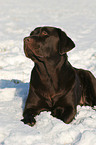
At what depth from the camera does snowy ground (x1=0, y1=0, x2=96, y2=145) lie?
9.89ft

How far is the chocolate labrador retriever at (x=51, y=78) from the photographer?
3527 mm

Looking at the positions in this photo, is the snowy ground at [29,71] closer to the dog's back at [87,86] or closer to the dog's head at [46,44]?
the dog's back at [87,86]

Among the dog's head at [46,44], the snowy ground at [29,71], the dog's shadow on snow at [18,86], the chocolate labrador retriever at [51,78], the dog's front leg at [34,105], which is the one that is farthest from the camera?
the dog's shadow on snow at [18,86]

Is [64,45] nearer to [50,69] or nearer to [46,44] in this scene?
[46,44]

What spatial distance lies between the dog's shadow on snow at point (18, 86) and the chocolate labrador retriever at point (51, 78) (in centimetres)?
54

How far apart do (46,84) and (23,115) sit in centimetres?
54

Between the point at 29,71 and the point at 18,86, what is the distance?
121cm

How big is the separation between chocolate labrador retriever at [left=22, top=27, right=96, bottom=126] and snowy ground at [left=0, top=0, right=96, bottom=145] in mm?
156

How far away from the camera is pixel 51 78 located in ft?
12.2

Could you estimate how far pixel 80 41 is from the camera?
10.1m

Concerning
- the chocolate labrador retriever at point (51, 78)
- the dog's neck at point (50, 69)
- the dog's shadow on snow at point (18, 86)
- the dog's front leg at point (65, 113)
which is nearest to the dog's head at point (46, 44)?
the chocolate labrador retriever at point (51, 78)

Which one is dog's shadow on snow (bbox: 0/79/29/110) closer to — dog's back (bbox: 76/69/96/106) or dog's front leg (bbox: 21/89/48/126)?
dog's front leg (bbox: 21/89/48/126)

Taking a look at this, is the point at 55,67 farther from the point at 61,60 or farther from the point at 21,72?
the point at 21,72

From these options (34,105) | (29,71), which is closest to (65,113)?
(34,105)
